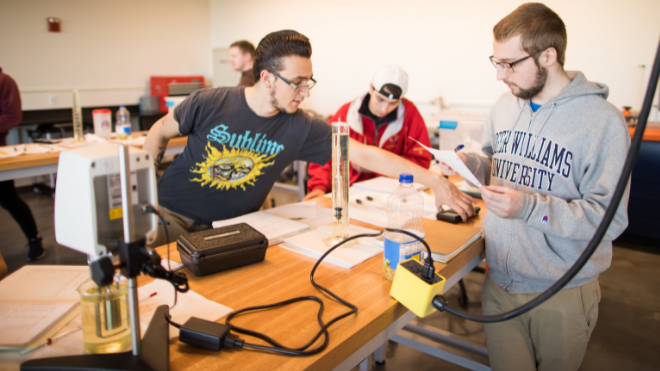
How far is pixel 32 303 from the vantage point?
0.96m

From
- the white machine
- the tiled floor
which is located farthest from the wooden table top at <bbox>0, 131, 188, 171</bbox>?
the white machine

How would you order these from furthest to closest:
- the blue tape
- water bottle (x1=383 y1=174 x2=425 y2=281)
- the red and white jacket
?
1. the red and white jacket
2. the blue tape
3. water bottle (x1=383 y1=174 x2=425 y2=281)

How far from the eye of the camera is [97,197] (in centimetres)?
72

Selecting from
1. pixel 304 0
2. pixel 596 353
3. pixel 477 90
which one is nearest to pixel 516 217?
pixel 596 353

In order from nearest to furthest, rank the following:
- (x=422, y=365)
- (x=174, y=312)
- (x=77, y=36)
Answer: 1. (x=174, y=312)
2. (x=422, y=365)
3. (x=77, y=36)

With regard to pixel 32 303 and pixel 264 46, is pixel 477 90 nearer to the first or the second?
pixel 264 46

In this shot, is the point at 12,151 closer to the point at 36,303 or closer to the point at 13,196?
the point at 13,196

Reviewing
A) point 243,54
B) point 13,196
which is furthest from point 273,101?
point 243,54

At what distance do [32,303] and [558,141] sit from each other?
4.69ft

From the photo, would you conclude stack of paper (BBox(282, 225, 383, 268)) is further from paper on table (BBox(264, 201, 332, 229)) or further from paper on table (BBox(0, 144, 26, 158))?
paper on table (BBox(0, 144, 26, 158))

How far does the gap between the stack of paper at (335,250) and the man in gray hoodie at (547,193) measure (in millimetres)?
388

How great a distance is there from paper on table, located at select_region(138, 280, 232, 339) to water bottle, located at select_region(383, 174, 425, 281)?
1.36 ft

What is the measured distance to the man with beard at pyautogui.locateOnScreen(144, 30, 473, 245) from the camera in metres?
1.61

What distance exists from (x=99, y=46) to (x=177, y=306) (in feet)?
19.5
